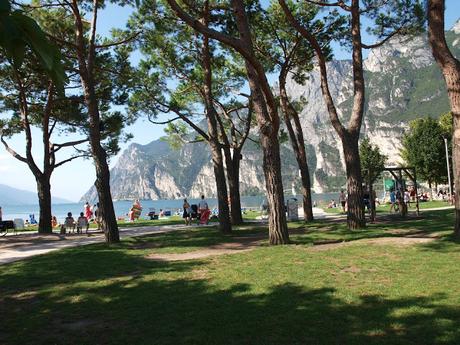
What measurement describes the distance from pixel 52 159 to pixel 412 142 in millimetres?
35824

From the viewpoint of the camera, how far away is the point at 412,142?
139 feet

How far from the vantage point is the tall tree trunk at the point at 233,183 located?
17230mm

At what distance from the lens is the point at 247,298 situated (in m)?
5.17

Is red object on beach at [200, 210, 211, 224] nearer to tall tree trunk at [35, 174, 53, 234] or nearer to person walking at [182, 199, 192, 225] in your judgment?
person walking at [182, 199, 192, 225]

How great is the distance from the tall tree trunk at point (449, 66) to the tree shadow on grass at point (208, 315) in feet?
15.9

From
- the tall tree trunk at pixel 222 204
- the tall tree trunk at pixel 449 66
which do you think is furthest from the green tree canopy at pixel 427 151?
the tall tree trunk at pixel 449 66

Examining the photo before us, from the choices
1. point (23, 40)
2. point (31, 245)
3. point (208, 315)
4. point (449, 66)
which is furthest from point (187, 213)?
point (23, 40)

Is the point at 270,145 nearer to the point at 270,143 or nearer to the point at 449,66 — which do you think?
the point at 270,143

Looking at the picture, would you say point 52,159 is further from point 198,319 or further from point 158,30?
point 198,319

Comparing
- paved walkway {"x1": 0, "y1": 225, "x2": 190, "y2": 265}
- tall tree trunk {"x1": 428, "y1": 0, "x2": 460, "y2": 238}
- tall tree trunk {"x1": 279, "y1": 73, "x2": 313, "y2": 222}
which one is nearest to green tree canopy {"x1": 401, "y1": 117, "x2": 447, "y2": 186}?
tall tree trunk {"x1": 279, "y1": 73, "x2": 313, "y2": 222}

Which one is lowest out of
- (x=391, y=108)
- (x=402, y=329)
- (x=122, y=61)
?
(x=402, y=329)

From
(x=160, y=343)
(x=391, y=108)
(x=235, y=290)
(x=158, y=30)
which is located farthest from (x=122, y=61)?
(x=391, y=108)

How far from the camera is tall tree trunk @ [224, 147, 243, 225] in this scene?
56.5 ft

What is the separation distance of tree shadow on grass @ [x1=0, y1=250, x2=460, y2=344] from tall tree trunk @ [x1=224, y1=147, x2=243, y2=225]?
34.9 feet
